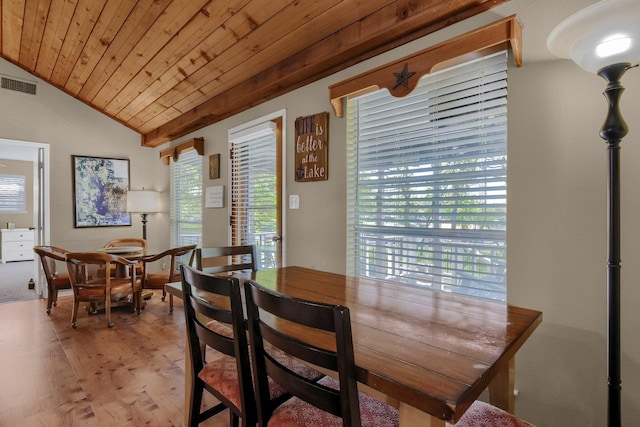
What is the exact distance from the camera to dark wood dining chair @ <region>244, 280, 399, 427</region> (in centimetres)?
88

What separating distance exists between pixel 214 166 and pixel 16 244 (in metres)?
6.45

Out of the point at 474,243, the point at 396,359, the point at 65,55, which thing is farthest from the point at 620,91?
the point at 65,55

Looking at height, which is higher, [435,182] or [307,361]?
[435,182]

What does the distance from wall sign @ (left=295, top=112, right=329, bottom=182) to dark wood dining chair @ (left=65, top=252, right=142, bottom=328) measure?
2.12m

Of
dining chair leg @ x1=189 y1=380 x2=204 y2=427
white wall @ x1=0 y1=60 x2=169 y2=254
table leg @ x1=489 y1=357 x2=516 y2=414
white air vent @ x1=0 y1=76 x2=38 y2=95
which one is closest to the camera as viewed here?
table leg @ x1=489 y1=357 x2=516 y2=414

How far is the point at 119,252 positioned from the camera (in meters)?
3.92

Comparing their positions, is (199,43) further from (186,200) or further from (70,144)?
Answer: (70,144)

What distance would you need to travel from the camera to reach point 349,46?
7.31 ft

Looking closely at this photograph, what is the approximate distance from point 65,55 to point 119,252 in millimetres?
2232

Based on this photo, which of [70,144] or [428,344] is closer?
[428,344]

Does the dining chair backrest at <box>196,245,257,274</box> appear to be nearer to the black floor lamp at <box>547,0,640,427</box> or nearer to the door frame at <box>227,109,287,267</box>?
the door frame at <box>227,109,287,267</box>

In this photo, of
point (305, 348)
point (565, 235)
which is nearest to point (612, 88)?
point (565, 235)

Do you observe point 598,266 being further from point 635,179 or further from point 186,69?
point 186,69

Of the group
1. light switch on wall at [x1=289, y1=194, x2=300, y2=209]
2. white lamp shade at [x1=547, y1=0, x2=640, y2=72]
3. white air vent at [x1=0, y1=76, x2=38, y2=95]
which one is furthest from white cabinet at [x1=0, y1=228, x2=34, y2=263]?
white lamp shade at [x1=547, y1=0, x2=640, y2=72]
